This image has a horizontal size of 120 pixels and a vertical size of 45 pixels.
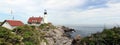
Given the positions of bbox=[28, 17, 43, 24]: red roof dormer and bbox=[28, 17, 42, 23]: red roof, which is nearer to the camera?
bbox=[28, 17, 43, 24]: red roof dormer

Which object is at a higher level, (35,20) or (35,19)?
(35,19)

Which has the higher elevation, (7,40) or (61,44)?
(7,40)

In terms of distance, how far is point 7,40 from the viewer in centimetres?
3572

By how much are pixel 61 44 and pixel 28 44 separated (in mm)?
23006

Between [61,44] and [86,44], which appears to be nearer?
[86,44]

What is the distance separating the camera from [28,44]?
38.5m

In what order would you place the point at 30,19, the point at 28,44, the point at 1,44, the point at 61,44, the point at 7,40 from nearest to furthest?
the point at 1,44, the point at 7,40, the point at 28,44, the point at 61,44, the point at 30,19

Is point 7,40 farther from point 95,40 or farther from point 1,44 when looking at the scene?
point 95,40

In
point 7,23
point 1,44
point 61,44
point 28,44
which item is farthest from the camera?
point 7,23

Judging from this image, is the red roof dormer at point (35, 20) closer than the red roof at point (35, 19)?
Yes

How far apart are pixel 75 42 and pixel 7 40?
13463 mm

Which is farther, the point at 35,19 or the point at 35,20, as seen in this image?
the point at 35,19

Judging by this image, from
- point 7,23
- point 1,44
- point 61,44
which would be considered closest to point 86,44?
point 1,44

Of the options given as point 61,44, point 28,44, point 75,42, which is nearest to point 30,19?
point 61,44
